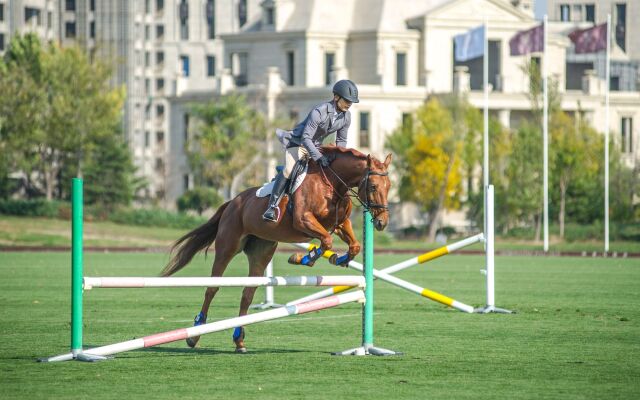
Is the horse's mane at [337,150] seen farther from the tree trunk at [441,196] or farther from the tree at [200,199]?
the tree at [200,199]

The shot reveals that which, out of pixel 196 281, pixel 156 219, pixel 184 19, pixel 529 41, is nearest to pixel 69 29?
pixel 184 19

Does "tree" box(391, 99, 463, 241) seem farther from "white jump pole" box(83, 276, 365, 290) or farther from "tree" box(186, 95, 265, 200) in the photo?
"white jump pole" box(83, 276, 365, 290)

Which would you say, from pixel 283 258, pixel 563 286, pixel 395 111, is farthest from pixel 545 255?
pixel 395 111

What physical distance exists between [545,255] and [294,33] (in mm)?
45220

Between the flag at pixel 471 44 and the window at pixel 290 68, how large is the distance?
30.9 m

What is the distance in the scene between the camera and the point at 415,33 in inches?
3974

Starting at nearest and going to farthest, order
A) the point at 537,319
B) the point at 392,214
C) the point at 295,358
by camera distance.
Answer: the point at 295,358
the point at 537,319
the point at 392,214

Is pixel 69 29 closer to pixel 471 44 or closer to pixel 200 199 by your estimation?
pixel 200 199

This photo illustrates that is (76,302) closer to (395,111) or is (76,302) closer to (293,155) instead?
(293,155)

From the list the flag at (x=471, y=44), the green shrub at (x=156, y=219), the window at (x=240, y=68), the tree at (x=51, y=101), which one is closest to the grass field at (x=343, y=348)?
the flag at (x=471, y=44)

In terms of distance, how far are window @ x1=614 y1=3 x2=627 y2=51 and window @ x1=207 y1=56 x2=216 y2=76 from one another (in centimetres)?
3935

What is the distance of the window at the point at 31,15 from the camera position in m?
126

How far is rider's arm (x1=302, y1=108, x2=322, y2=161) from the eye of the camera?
62.4 ft

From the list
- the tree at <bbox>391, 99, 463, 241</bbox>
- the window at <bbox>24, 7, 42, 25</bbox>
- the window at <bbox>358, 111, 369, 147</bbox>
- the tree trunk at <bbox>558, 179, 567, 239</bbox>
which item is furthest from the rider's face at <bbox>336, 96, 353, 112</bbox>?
the window at <bbox>24, 7, 42, 25</bbox>
